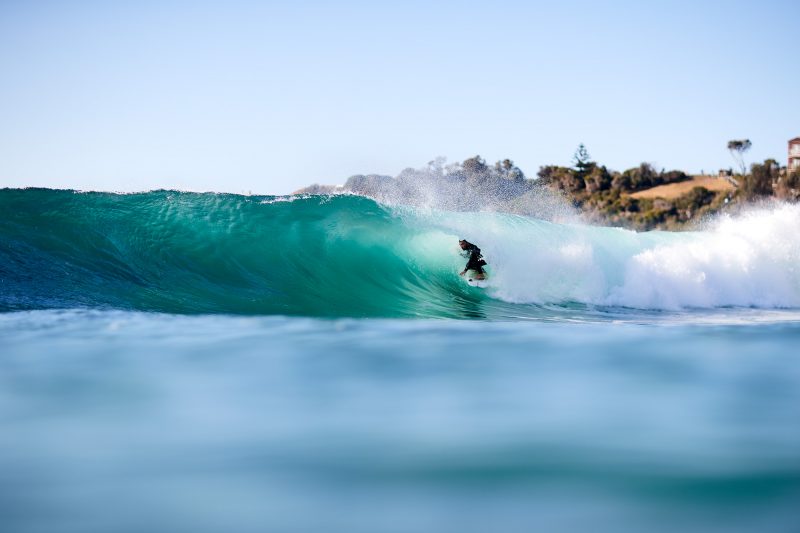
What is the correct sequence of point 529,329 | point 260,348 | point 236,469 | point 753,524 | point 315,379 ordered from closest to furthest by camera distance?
point 753,524
point 236,469
point 315,379
point 260,348
point 529,329

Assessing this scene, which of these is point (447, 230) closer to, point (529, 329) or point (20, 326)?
point (529, 329)

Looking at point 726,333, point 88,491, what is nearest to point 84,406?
point 88,491

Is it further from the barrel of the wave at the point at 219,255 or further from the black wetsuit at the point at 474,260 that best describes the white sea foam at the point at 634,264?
the barrel of the wave at the point at 219,255

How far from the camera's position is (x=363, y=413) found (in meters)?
4.22

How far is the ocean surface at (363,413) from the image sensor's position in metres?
2.98

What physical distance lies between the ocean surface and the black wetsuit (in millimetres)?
2144

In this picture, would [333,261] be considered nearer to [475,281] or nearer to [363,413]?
[475,281]

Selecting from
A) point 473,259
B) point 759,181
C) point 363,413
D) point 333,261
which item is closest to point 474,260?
point 473,259

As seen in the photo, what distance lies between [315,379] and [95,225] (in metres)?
8.68

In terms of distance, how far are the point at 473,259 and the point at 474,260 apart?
0.03 metres

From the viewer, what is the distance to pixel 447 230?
1402cm

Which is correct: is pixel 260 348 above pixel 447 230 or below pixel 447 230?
below

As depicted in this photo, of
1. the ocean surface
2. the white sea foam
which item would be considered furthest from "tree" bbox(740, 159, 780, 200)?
the ocean surface

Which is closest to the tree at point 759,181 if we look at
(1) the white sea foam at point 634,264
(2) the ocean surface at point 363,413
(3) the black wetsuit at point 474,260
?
(1) the white sea foam at point 634,264
